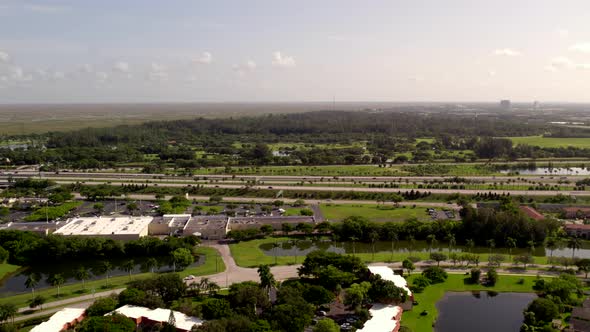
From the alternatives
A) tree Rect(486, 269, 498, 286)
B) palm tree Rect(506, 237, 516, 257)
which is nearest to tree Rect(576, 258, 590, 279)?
palm tree Rect(506, 237, 516, 257)

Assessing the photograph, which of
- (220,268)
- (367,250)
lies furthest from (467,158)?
(220,268)

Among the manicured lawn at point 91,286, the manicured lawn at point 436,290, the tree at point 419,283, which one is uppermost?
the tree at point 419,283

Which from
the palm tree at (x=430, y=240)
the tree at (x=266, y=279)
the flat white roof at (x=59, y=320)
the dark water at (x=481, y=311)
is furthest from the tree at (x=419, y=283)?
the flat white roof at (x=59, y=320)

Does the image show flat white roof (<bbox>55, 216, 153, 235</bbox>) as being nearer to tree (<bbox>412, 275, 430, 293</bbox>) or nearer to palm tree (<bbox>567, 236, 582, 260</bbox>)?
tree (<bbox>412, 275, 430, 293</bbox>)

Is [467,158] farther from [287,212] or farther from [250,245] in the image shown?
[250,245]

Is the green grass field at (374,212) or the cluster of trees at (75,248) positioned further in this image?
the green grass field at (374,212)

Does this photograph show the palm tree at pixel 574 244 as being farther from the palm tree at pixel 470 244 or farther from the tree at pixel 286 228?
the tree at pixel 286 228

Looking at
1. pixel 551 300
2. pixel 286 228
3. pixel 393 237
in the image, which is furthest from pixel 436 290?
pixel 286 228
